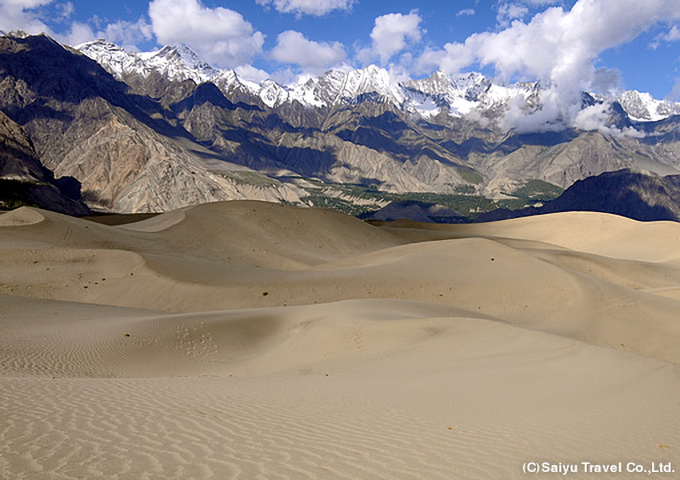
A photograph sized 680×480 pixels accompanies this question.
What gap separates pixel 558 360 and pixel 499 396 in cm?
313

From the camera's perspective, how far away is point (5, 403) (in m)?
6.27

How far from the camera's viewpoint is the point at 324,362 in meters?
12.6

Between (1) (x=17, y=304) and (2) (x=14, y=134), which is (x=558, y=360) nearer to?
(1) (x=17, y=304)

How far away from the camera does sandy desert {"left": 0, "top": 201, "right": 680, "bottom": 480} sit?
496 cm
